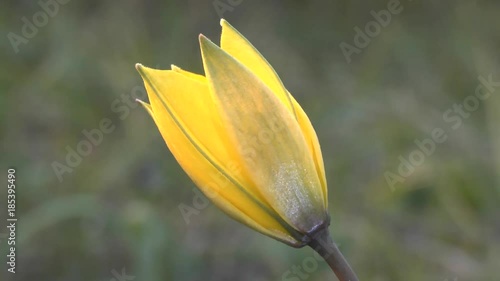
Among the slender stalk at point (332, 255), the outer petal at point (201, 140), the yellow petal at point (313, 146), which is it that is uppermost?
the outer petal at point (201, 140)

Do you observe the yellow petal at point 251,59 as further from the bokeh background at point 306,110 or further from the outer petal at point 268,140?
the bokeh background at point 306,110

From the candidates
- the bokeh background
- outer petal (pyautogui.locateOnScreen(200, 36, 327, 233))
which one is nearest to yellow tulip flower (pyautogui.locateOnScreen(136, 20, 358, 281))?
outer petal (pyautogui.locateOnScreen(200, 36, 327, 233))

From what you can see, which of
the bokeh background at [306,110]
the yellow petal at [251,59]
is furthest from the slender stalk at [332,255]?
the bokeh background at [306,110]

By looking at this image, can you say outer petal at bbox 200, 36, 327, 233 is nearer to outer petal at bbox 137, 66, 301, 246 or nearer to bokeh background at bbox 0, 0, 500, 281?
outer petal at bbox 137, 66, 301, 246

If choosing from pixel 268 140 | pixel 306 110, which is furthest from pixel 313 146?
pixel 306 110

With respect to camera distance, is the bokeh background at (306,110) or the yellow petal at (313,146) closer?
the yellow petal at (313,146)

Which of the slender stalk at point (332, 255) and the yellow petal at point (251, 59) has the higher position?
the yellow petal at point (251, 59)

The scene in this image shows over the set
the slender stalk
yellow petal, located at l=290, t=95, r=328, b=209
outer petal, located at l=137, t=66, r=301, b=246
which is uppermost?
outer petal, located at l=137, t=66, r=301, b=246
